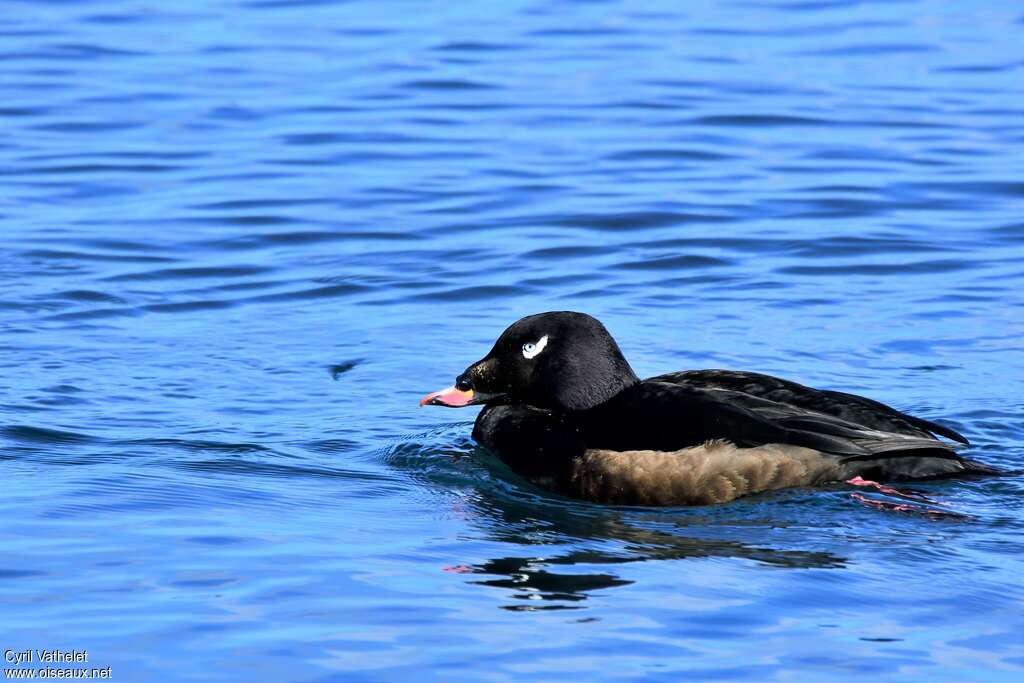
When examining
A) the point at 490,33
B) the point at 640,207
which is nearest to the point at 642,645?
the point at 640,207

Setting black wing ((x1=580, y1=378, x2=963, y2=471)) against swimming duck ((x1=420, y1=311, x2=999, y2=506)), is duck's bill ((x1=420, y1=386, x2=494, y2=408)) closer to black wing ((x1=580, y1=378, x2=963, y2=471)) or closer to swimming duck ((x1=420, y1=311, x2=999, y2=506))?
swimming duck ((x1=420, y1=311, x2=999, y2=506))

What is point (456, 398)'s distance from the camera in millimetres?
8648

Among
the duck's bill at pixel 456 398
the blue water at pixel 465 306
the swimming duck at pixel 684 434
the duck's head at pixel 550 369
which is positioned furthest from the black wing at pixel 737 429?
the duck's bill at pixel 456 398

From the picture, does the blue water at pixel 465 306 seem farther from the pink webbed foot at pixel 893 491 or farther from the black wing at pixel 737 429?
the black wing at pixel 737 429

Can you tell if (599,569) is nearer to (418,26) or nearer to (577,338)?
(577,338)

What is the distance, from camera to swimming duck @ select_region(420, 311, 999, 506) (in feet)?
25.1

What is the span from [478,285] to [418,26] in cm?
1022

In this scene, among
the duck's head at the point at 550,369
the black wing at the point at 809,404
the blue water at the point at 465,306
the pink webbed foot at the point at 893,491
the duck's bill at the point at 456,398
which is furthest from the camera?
the duck's bill at the point at 456,398

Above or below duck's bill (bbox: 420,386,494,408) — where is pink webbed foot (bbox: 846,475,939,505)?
below

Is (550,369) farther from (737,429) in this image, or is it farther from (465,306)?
(465,306)

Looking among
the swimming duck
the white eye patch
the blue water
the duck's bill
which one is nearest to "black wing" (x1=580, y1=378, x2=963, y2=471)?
the swimming duck

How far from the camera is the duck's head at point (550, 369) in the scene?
27.5ft

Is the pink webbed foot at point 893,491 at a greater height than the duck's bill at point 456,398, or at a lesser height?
lesser

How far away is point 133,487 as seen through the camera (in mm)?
7828
